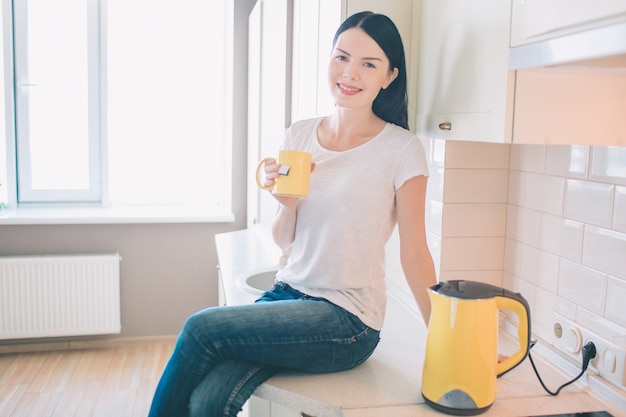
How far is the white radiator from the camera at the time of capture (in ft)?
11.4

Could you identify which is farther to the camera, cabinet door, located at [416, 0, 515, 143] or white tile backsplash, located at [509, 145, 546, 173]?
white tile backsplash, located at [509, 145, 546, 173]

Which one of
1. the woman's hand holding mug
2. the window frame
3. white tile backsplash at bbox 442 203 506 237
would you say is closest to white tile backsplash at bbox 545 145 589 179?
white tile backsplash at bbox 442 203 506 237

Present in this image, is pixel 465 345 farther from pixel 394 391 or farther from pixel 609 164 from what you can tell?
pixel 609 164

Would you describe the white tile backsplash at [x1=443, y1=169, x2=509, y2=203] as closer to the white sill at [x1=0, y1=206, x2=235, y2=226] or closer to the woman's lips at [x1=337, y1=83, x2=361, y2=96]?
the woman's lips at [x1=337, y1=83, x2=361, y2=96]

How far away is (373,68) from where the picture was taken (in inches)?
55.0

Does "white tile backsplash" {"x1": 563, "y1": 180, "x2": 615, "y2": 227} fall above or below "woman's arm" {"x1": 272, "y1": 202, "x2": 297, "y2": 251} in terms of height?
above

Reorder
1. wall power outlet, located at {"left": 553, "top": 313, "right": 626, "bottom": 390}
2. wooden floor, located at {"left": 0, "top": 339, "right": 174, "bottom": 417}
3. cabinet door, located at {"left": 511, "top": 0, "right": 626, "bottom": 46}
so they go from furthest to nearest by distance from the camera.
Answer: wooden floor, located at {"left": 0, "top": 339, "right": 174, "bottom": 417} < wall power outlet, located at {"left": 553, "top": 313, "right": 626, "bottom": 390} < cabinet door, located at {"left": 511, "top": 0, "right": 626, "bottom": 46}

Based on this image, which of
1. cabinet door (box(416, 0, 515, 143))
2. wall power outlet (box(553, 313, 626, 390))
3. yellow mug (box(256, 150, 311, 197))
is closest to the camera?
cabinet door (box(416, 0, 515, 143))

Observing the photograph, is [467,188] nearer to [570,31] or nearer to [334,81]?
[334,81]

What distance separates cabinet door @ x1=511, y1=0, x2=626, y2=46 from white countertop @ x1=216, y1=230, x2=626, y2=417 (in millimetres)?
694

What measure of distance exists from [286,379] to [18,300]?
2725 mm

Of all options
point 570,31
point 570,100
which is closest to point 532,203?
point 570,100

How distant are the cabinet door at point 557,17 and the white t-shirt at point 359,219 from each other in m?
0.39

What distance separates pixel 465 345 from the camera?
113 centimetres
